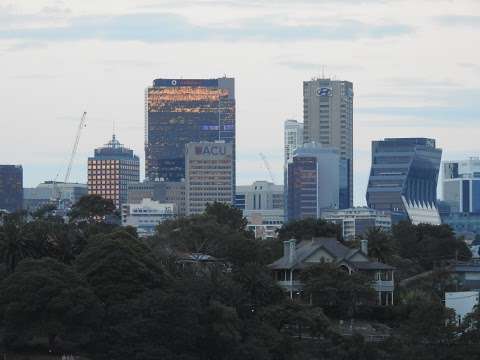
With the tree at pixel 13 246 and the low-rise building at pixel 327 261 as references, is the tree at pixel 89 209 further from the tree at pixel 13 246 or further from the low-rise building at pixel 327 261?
the tree at pixel 13 246

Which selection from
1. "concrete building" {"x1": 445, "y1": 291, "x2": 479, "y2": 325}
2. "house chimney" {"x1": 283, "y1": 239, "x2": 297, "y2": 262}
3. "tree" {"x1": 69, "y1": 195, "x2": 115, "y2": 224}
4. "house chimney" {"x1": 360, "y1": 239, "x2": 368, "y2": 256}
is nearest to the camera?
"concrete building" {"x1": 445, "y1": 291, "x2": 479, "y2": 325}

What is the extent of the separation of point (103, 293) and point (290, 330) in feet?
42.8

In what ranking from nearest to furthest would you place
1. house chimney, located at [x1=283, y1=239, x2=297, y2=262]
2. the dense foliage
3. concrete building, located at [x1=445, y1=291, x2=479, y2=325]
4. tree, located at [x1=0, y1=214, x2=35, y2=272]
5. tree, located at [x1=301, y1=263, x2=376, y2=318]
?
the dense foliage, tree, located at [x1=0, y1=214, x2=35, y2=272], tree, located at [x1=301, y1=263, x2=376, y2=318], concrete building, located at [x1=445, y1=291, x2=479, y2=325], house chimney, located at [x1=283, y1=239, x2=297, y2=262]

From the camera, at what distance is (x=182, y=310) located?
4350 inches

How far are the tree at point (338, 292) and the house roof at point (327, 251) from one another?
6546 mm

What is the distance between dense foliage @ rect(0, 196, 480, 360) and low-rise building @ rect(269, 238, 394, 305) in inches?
60.1

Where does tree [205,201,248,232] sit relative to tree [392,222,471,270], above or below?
above

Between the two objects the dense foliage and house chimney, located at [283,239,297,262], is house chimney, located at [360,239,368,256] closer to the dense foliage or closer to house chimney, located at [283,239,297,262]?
house chimney, located at [283,239,297,262]

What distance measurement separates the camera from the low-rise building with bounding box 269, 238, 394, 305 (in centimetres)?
13550

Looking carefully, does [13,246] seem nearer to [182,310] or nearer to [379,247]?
[182,310]

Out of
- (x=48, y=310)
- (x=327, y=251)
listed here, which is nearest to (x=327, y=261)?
(x=327, y=251)

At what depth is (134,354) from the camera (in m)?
107

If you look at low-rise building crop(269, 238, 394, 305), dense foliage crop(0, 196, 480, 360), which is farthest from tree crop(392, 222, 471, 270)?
dense foliage crop(0, 196, 480, 360)

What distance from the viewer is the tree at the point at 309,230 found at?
17400 cm
